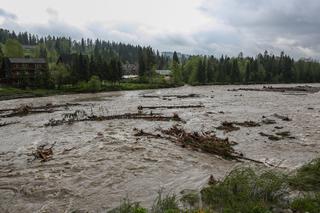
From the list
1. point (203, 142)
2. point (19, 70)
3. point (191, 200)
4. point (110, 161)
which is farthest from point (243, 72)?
point (191, 200)

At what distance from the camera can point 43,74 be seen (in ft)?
343

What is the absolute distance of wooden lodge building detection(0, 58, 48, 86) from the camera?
10725 cm

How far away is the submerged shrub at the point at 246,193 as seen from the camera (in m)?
13.4

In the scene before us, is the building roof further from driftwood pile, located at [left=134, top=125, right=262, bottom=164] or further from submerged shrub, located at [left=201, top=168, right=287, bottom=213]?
submerged shrub, located at [left=201, top=168, right=287, bottom=213]

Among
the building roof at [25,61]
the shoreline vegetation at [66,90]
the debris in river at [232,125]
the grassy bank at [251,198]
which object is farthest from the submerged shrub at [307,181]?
the building roof at [25,61]

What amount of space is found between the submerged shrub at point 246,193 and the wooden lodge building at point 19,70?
98634 mm

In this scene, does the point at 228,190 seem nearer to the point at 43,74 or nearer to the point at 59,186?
the point at 59,186

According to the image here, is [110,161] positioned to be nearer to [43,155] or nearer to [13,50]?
[43,155]

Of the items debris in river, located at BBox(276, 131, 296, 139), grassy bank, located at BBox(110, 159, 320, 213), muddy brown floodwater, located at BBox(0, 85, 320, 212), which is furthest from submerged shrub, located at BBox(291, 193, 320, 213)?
debris in river, located at BBox(276, 131, 296, 139)

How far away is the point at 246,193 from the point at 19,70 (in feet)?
366

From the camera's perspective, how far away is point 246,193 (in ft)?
46.1

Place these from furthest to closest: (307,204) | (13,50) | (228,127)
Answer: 1. (13,50)
2. (228,127)
3. (307,204)

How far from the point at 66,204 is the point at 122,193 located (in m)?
3.02

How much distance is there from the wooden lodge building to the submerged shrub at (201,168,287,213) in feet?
324
